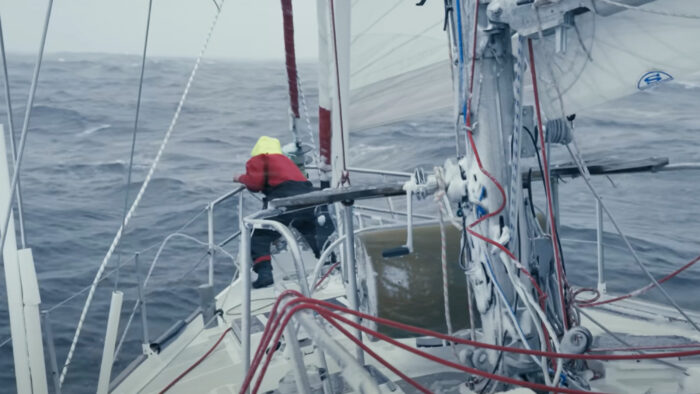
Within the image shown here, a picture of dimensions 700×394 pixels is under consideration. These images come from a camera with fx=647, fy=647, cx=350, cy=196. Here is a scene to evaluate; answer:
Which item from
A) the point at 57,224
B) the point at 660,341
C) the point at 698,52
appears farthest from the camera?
the point at 57,224

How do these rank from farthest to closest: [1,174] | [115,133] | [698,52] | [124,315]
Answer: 1. [115,133]
2. [124,315]
3. [1,174]
4. [698,52]

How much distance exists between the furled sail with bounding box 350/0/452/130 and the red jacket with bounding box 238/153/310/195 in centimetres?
108

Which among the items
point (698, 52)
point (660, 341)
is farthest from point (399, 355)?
→ point (698, 52)

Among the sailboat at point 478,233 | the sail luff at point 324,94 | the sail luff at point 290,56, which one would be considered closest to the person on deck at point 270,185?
the sail luff at point 324,94

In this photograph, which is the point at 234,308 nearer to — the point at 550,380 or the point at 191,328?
the point at 191,328

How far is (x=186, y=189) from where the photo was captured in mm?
11070

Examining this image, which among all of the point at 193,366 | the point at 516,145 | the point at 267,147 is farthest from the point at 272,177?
the point at 516,145

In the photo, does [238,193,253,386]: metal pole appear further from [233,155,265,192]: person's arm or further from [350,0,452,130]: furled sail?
[233,155,265,192]: person's arm

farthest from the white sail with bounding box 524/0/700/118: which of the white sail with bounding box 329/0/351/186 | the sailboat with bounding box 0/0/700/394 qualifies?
the white sail with bounding box 329/0/351/186

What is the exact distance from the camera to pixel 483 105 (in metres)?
2.33

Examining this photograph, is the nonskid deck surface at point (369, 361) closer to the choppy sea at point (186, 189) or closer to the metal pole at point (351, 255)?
the metal pole at point (351, 255)

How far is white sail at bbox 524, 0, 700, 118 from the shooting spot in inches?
82.0

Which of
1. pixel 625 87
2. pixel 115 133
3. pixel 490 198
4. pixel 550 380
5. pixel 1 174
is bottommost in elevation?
pixel 550 380

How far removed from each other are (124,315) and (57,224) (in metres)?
3.51
